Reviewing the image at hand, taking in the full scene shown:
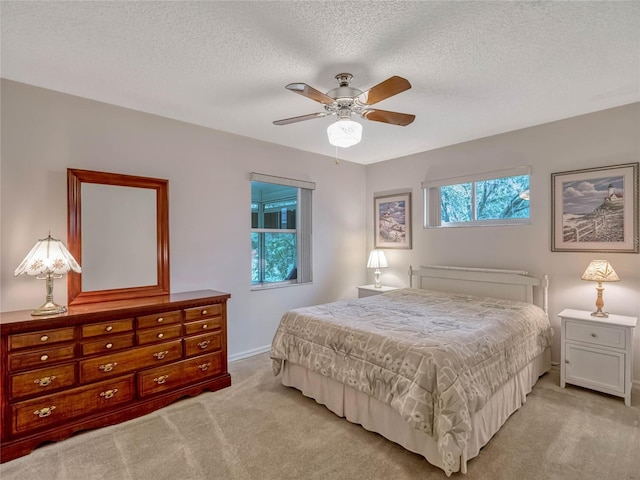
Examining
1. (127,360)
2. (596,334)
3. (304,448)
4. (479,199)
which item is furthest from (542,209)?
(127,360)

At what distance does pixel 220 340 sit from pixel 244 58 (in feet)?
7.76

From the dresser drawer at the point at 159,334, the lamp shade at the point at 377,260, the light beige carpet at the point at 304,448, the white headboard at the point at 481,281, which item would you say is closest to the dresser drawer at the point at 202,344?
the dresser drawer at the point at 159,334

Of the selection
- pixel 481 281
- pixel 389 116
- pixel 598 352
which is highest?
pixel 389 116

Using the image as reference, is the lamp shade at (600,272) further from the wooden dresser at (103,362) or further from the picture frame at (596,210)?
the wooden dresser at (103,362)

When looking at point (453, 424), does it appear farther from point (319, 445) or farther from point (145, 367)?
point (145, 367)

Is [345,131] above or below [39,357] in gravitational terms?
above

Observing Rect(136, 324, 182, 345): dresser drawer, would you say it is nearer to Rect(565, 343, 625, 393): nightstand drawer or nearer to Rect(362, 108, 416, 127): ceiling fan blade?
Rect(362, 108, 416, 127): ceiling fan blade

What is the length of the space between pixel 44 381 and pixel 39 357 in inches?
6.6

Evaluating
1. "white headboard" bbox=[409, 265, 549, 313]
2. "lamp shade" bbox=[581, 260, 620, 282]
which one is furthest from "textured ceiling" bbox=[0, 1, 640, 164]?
"white headboard" bbox=[409, 265, 549, 313]

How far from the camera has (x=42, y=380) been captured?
2.17 m

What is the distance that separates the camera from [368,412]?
Result: 232 cm

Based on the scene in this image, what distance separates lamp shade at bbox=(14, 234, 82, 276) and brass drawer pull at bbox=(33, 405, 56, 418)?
2.98 feet

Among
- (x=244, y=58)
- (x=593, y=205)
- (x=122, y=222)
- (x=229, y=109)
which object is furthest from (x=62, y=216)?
(x=593, y=205)

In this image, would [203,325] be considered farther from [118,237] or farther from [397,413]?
[397,413]
